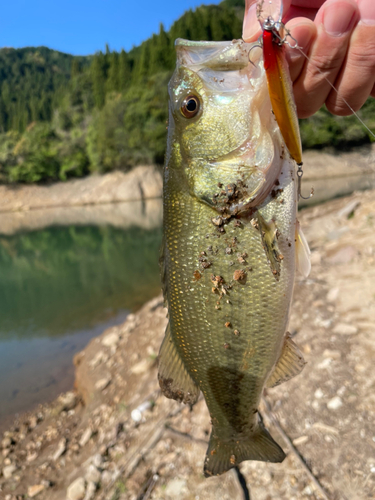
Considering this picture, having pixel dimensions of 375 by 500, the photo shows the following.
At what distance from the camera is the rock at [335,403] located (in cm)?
366

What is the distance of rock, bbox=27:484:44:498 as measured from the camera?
4.29 m

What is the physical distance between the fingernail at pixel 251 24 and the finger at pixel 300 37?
7.1 inches

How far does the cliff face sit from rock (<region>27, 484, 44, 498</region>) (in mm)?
14

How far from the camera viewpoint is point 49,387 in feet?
23.7

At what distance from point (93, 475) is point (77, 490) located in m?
0.22

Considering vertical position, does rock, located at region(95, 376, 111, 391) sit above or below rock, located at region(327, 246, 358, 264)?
below

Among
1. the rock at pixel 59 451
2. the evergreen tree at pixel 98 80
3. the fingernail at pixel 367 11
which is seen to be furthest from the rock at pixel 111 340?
the evergreen tree at pixel 98 80

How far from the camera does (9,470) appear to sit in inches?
193

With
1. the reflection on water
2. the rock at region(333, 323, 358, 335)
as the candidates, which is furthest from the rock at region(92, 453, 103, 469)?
the reflection on water

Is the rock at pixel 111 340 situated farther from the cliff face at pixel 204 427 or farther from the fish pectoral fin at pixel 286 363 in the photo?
the fish pectoral fin at pixel 286 363

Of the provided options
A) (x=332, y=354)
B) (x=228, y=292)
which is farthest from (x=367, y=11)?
(x=332, y=354)

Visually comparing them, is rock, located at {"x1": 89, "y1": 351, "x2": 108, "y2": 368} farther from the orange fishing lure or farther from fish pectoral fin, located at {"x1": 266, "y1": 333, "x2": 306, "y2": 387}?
the orange fishing lure

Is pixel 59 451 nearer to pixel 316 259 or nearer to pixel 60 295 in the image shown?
pixel 316 259

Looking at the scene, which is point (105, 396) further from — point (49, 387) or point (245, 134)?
point (245, 134)
